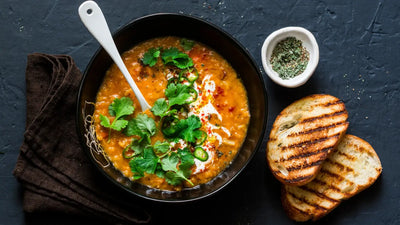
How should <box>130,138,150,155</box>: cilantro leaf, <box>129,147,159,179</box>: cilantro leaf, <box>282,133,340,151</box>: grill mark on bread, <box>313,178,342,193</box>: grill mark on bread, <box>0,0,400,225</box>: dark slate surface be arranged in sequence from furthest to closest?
<box>0,0,400,225</box>: dark slate surface → <box>313,178,342,193</box>: grill mark on bread → <box>282,133,340,151</box>: grill mark on bread → <box>130,138,150,155</box>: cilantro leaf → <box>129,147,159,179</box>: cilantro leaf

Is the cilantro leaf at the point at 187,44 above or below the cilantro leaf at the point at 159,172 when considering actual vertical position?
above

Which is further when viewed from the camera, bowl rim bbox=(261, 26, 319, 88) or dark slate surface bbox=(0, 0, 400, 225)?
dark slate surface bbox=(0, 0, 400, 225)

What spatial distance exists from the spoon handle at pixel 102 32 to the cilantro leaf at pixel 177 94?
A: 225 mm

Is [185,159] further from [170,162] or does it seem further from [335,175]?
[335,175]

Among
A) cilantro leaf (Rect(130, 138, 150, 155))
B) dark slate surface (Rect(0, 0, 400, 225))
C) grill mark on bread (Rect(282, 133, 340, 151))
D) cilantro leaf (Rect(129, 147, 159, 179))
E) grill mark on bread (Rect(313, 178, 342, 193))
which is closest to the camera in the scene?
cilantro leaf (Rect(129, 147, 159, 179))

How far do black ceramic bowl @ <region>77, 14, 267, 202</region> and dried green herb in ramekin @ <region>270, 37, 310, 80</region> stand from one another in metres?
0.36

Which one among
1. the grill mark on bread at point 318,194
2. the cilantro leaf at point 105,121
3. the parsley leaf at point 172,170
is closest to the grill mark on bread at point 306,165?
the grill mark on bread at point 318,194

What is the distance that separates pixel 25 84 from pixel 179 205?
1990 millimetres

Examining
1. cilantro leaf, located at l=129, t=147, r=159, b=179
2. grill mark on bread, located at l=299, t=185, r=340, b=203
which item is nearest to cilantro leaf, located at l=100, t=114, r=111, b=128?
cilantro leaf, located at l=129, t=147, r=159, b=179

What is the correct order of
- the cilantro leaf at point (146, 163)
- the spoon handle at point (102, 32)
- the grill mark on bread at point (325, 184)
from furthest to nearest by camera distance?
the grill mark on bread at point (325, 184), the cilantro leaf at point (146, 163), the spoon handle at point (102, 32)

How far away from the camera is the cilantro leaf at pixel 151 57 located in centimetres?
393

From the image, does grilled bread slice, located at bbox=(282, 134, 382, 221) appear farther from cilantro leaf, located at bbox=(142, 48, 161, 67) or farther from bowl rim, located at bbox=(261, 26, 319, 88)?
cilantro leaf, located at bbox=(142, 48, 161, 67)

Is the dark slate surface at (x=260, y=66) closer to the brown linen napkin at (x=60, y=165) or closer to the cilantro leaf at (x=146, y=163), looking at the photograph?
the brown linen napkin at (x=60, y=165)

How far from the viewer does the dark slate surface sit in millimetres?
4141
